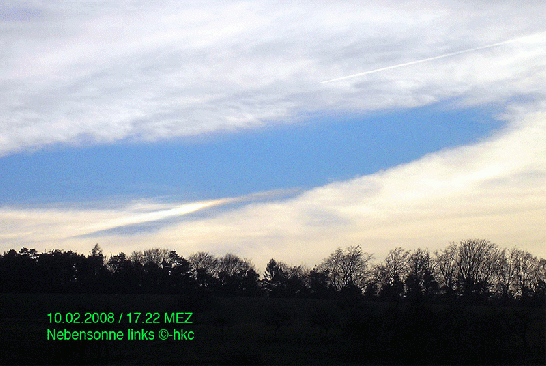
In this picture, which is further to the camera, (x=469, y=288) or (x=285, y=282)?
(x=285, y=282)

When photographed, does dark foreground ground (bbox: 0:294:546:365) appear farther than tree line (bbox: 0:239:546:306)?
No

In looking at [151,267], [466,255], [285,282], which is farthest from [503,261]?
[151,267]

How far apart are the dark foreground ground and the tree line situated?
19329mm

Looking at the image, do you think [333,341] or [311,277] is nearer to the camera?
[333,341]

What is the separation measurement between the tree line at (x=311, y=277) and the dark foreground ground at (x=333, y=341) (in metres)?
19.3

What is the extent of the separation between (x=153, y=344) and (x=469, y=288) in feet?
159

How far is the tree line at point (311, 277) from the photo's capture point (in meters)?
75.0

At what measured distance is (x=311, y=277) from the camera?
297 ft

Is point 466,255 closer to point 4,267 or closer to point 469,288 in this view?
point 469,288

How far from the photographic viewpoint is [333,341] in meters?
50.2

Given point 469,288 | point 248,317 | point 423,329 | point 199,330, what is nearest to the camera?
point 423,329

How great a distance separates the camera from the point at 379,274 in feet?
273

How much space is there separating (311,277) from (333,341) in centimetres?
4037

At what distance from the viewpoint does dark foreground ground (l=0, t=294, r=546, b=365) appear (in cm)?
4009
